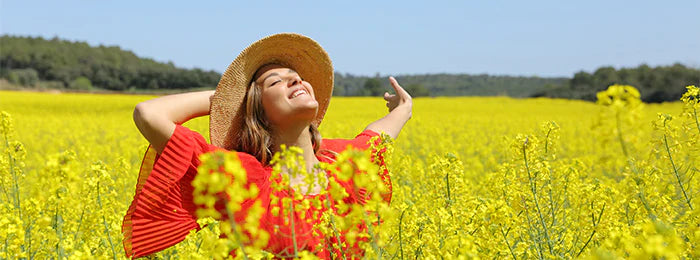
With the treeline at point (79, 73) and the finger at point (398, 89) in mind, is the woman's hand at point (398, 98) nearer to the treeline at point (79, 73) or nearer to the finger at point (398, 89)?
the finger at point (398, 89)

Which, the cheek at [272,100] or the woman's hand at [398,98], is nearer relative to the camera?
the cheek at [272,100]

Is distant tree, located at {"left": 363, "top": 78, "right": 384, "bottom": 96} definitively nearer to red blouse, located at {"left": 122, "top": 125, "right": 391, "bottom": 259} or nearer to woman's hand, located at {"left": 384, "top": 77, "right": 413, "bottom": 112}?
woman's hand, located at {"left": 384, "top": 77, "right": 413, "bottom": 112}

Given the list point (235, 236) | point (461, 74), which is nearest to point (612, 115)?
point (235, 236)

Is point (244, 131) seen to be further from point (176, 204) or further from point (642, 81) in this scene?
point (642, 81)

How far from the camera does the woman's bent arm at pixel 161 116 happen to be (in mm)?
2385

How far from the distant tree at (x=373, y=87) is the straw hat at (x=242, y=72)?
36.8 metres

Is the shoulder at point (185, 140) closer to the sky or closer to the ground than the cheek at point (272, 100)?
closer to the ground

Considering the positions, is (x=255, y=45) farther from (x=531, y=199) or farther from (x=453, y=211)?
(x=531, y=199)

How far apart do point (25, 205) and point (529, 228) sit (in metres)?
2.22

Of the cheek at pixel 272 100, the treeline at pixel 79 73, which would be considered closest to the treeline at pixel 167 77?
the treeline at pixel 79 73

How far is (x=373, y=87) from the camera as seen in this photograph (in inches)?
1719

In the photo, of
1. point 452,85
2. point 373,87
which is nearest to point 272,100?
point 373,87

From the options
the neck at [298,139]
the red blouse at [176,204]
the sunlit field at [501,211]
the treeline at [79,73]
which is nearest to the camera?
the sunlit field at [501,211]

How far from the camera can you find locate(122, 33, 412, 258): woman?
94.2 inches
